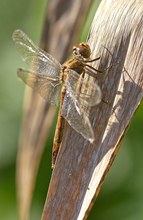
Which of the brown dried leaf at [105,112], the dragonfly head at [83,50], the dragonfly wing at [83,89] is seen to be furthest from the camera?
the dragonfly head at [83,50]

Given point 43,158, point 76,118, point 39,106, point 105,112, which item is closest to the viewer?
point 105,112

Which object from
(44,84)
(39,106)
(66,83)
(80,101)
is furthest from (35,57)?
(80,101)

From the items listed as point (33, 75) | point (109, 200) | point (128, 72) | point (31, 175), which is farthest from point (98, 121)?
point (109, 200)

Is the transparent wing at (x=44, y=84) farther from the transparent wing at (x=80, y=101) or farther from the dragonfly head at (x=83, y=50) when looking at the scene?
the dragonfly head at (x=83, y=50)

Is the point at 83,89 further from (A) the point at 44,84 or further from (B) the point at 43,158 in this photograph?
(B) the point at 43,158

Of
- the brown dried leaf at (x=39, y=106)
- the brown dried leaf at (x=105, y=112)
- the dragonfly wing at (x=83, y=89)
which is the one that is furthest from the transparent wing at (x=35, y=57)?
the brown dried leaf at (x=105, y=112)

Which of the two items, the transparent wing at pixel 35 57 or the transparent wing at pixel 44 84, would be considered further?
the transparent wing at pixel 35 57
